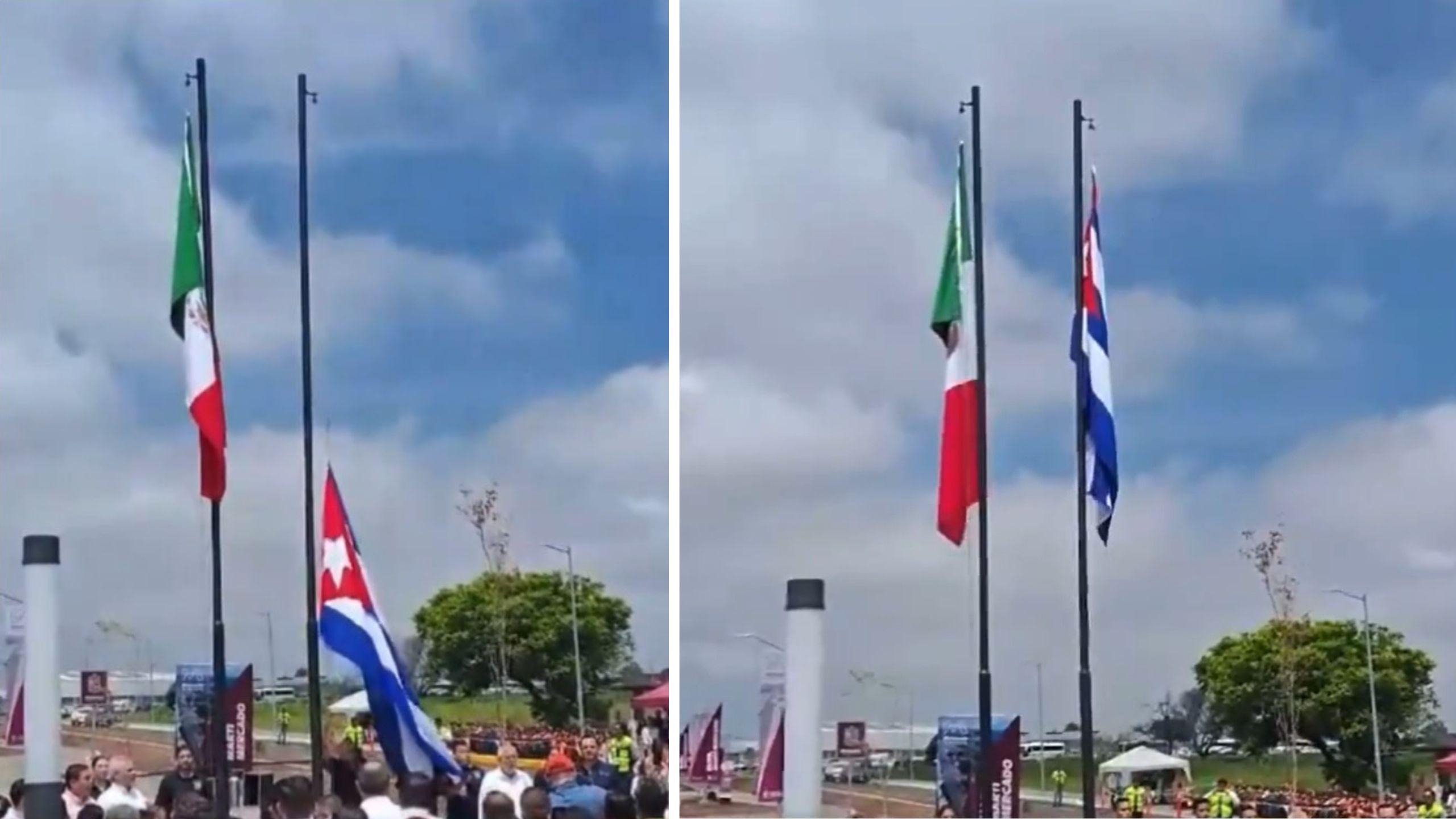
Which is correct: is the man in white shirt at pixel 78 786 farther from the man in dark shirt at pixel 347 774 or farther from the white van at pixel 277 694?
the white van at pixel 277 694

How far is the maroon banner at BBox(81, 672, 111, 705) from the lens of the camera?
42.0ft

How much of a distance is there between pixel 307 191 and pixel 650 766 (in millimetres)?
3803

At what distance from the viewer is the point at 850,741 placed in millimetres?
15883

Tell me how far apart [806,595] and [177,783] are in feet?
15.6

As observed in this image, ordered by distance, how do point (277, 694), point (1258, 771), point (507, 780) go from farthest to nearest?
point (1258, 771)
point (277, 694)
point (507, 780)

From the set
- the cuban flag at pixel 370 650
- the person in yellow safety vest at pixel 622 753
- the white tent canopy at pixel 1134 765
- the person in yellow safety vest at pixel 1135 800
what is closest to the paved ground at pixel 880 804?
the person in yellow safety vest at pixel 622 753

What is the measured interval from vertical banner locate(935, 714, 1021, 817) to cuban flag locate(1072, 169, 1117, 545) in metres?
1.24

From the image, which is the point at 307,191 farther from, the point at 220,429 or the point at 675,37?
the point at 675,37

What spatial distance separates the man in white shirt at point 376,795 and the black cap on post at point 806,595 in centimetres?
217

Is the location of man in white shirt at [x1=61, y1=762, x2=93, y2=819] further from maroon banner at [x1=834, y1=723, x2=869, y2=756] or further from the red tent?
the red tent

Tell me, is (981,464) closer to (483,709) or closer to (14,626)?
(14,626)

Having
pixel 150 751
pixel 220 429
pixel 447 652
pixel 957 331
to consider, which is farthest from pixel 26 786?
pixel 447 652

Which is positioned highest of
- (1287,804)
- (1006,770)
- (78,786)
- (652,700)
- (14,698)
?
(14,698)

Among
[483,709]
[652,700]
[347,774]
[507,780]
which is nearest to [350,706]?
[347,774]
